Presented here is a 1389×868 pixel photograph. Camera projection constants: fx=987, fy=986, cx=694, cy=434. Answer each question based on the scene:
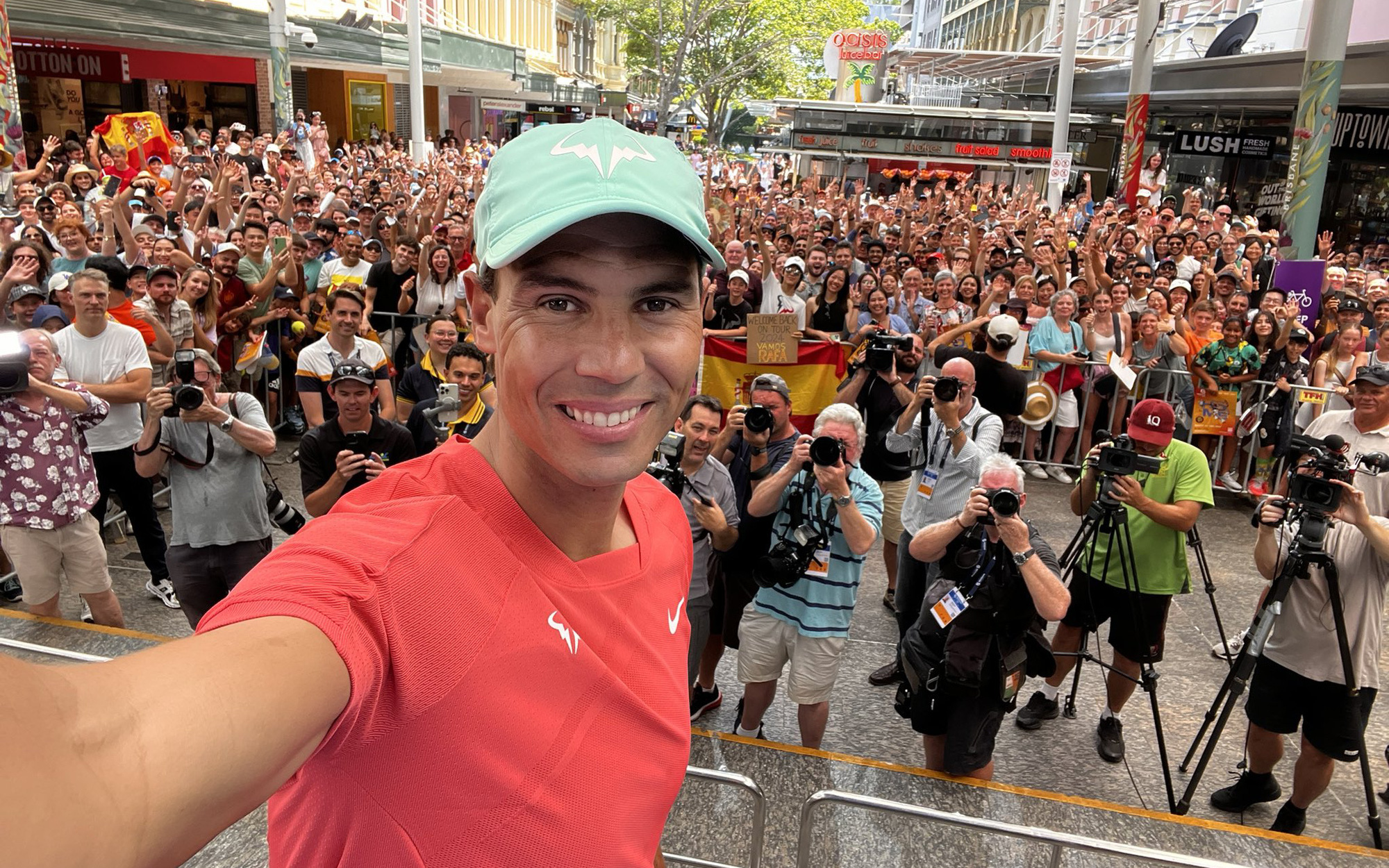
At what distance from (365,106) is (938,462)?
32.6 metres

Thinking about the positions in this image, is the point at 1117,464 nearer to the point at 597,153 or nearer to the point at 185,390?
the point at 597,153

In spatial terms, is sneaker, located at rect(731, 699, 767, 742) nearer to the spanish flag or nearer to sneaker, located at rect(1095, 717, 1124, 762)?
sneaker, located at rect(1095, 717, 1124, 762)

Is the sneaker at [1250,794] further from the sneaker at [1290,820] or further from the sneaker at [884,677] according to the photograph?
the sneaker at [884,677]

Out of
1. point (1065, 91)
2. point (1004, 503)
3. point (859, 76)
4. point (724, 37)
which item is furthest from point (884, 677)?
point (724, 37)

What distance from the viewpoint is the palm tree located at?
39969 millimetres

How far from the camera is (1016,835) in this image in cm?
303

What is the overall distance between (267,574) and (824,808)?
345 cm

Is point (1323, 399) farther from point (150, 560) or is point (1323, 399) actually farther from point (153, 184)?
point (153, 184)

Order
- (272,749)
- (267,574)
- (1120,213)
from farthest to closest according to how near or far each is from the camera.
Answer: (1120,213) → (267,574) → (272,749)

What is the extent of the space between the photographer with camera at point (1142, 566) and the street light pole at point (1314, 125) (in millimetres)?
8683

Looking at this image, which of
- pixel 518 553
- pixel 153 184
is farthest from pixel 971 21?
pixel 518 553

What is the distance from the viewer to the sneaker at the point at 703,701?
5.48 metres

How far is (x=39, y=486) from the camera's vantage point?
16.5 ft

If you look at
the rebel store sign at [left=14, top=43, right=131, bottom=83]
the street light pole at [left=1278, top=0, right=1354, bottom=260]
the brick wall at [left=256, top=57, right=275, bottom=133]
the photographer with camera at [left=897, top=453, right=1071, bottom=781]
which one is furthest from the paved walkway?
the brick wall at [left=256, top=57, right=275, bottom=133]
